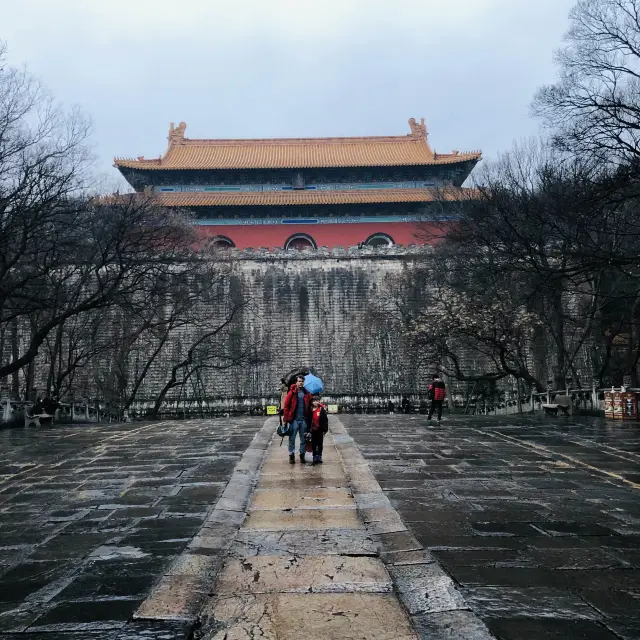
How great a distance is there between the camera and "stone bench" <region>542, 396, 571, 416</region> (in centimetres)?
1463

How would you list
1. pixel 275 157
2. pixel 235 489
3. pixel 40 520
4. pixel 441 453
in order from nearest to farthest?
pixel 40 520 → pixel 235 489 → pixel 441 453 → pixel 275 157

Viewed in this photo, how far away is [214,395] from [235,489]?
17.6m

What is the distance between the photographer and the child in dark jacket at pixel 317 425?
22.4 feet

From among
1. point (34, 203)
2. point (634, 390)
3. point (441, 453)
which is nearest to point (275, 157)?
point (34, 203)

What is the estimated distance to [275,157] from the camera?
29.3 meters

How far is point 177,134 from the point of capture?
100 ft

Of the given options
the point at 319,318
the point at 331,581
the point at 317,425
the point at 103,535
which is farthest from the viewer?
the point at 319,318

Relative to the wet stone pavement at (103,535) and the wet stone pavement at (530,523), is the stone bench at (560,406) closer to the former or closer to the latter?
the wet stone pavement at (530,523)

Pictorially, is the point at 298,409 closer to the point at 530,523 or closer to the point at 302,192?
the point at 530,523

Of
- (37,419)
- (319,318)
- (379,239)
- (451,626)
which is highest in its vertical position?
(379,239)

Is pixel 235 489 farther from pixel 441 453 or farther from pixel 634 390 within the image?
pixel 634 390

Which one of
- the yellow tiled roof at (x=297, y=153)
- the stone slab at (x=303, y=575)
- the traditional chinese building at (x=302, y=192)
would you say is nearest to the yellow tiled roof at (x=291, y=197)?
the traditional chinese building at (x=302, y=192)

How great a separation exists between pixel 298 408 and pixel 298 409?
1cm

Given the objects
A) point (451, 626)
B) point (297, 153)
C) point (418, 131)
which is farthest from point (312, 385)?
point (418, 131)
